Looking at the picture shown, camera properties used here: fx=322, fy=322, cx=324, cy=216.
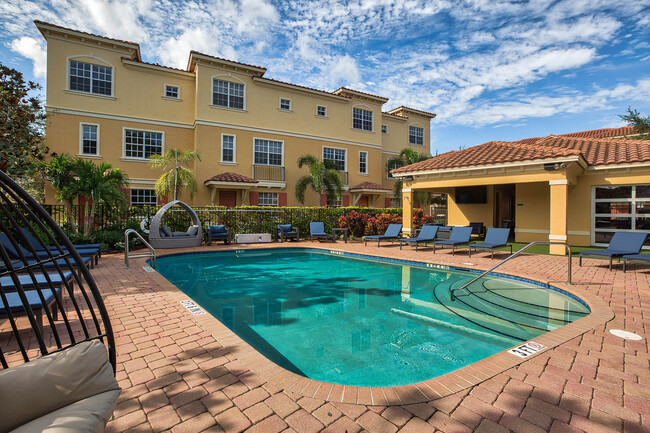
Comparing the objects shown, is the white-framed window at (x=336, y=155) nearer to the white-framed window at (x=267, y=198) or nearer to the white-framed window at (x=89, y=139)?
the white-framed window at (x=267, y=198)

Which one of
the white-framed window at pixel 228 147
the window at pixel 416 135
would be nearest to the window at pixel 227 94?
the white-framed window at pixel 228 147

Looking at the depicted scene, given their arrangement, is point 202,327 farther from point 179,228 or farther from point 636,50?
point 636,50

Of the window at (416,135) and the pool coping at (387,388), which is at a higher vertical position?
the window at (416,135)

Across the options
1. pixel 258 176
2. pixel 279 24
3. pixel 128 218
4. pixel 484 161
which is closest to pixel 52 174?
pixel 128 218

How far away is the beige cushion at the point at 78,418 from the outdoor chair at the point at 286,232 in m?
13.8

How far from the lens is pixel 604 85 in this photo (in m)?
16.9

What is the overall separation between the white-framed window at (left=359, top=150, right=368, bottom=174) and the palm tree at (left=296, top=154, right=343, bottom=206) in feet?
14.9

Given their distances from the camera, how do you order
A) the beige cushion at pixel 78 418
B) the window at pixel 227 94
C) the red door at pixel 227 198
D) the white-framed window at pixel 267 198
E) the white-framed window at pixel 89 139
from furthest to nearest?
the white-framed window at pixel 267 198 → the window at pixel 227 94 → the red door at pixel 227 198 → the white-framed window at pixel 89 139 → the beige cushion at pixel 78 418

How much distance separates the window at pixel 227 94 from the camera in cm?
2078

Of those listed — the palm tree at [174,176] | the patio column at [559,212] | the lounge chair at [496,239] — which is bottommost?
the lounge chair at [496,239]

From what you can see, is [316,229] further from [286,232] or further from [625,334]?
[625,334]

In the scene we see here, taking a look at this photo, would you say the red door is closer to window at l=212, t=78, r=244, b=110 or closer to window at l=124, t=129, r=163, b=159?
window at l=124, t=129, r=163, b=159

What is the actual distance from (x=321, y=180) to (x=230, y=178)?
5.67 meters

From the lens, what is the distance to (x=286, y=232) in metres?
15.9
